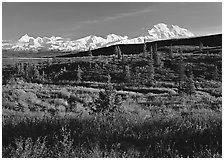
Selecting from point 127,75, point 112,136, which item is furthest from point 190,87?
point 112,136

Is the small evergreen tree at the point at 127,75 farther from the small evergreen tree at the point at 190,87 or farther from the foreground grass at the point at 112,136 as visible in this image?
the foreground grass at the point at 112,136

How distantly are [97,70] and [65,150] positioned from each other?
110 feet

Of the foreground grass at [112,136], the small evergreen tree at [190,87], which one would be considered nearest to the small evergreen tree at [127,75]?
the small evergreen tree at [190,87]

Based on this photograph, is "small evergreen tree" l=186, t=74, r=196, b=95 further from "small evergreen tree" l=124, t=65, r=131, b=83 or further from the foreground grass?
the foreground grass

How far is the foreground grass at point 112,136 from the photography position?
4379 mm

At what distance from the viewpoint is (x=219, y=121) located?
537 cm

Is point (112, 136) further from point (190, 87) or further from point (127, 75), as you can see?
point (127, 75)

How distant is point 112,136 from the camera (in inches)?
194

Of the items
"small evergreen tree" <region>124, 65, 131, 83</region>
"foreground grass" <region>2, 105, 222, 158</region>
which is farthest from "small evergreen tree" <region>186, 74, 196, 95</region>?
"foreground grass" <region>2, 105, 222, 158</region>

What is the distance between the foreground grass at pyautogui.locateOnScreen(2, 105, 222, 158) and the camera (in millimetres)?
4379

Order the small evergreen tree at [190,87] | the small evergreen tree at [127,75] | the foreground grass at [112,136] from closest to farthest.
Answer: the foreground grass at [112,136]
the small evergreen tree at [190,87]
the small evergreen tree at [127,75]

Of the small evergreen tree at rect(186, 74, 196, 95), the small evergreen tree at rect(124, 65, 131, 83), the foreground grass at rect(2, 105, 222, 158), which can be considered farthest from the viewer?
the small evergreen tree at rect(124, 65, 131, 83)

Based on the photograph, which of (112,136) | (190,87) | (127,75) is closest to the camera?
(112,136)

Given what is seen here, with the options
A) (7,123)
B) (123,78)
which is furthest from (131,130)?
(123,78)
